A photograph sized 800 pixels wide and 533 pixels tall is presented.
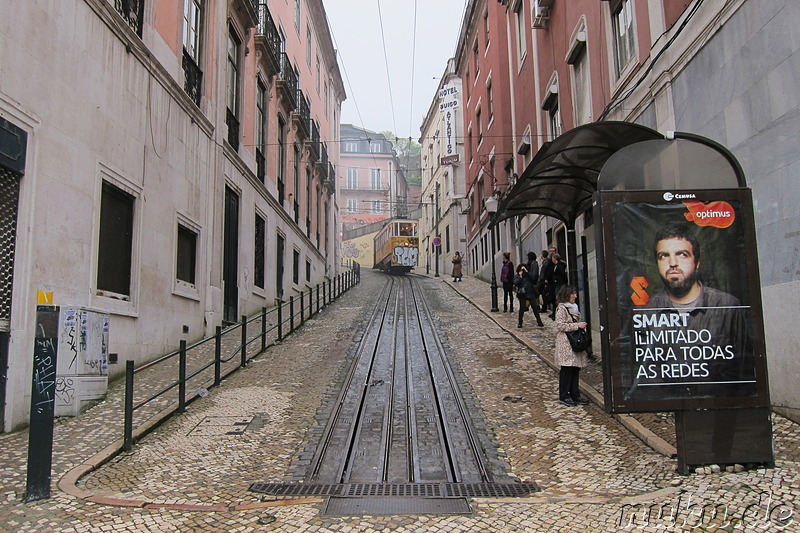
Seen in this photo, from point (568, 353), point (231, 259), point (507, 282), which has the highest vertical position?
point (231, 259)

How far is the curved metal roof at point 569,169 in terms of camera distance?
726 cm

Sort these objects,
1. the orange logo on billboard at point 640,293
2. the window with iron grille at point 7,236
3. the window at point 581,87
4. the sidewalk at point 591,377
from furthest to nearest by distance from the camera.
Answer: the window at point 581,87, the window with iron grille at point 7,236, the sidewalk at point 591,377, the orange logo on billboard at point 640,293

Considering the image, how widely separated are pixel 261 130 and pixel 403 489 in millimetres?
16474

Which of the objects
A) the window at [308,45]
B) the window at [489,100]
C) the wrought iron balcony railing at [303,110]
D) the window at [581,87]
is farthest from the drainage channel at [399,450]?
the window at [308,45]

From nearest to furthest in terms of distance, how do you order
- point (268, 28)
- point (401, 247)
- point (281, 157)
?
1. point (268, 28)
2. point (281, 157)
3. point (401, 247)

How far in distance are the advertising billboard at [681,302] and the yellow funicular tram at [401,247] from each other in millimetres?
33865

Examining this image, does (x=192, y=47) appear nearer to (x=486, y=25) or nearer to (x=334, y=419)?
(x=334, y=419)

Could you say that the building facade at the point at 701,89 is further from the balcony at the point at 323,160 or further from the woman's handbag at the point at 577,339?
the balcony at the point at 323,160

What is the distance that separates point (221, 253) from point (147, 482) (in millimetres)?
9438

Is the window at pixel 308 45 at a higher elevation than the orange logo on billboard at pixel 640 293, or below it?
higher

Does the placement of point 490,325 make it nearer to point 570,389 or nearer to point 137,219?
point 570,389

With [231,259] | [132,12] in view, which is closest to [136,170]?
[132,12]

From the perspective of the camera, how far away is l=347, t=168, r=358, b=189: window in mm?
75438

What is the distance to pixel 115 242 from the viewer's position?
9.45 meters
